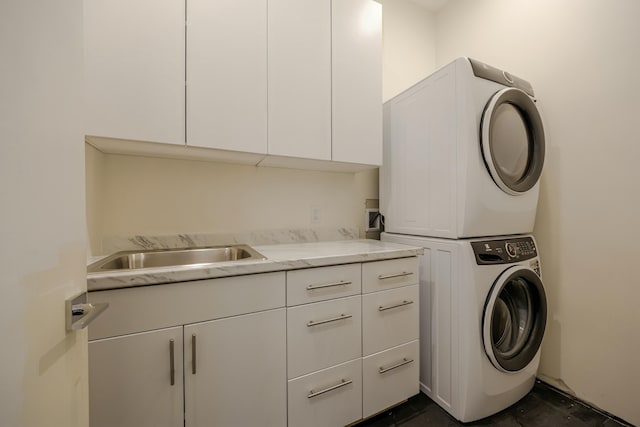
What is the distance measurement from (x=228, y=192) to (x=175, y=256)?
0.47 m

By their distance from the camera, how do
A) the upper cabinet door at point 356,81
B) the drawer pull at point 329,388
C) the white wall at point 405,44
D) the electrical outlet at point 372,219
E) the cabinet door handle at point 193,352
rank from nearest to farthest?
Answer: 1. the cabinet door handle at point 193,352
2. the drawer pull at point 329,388
3. the upper cabinet door at point 356,81
4. the electrical outlet at point 372,219
5. the white wall at point 405,44

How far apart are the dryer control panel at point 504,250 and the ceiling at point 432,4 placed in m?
2.12

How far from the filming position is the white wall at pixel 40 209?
39cm

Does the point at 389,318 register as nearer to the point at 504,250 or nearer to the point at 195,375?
the point at 504,250

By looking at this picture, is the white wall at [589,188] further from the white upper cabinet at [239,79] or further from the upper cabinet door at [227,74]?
the upper cabinet door at [227,74]

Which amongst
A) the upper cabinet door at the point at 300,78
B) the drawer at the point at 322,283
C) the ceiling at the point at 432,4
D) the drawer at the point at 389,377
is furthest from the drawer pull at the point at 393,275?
the ceiling at the point at 432,4

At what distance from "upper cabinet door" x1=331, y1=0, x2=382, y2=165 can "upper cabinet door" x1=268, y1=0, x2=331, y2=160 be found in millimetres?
59

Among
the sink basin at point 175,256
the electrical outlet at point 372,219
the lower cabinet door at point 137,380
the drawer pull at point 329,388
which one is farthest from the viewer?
the electrical outlet at point 372,219

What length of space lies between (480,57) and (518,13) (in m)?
0.31

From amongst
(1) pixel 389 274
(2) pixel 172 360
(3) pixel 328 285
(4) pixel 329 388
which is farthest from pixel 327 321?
(2) pixel 172 360

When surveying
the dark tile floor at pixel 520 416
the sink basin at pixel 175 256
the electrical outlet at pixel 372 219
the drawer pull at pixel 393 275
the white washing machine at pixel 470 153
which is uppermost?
the white washing machine at pixel 470 153

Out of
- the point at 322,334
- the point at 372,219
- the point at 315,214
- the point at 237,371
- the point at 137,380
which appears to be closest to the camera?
the point at 137,380

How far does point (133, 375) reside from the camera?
2.97 ft

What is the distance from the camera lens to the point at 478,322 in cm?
135
